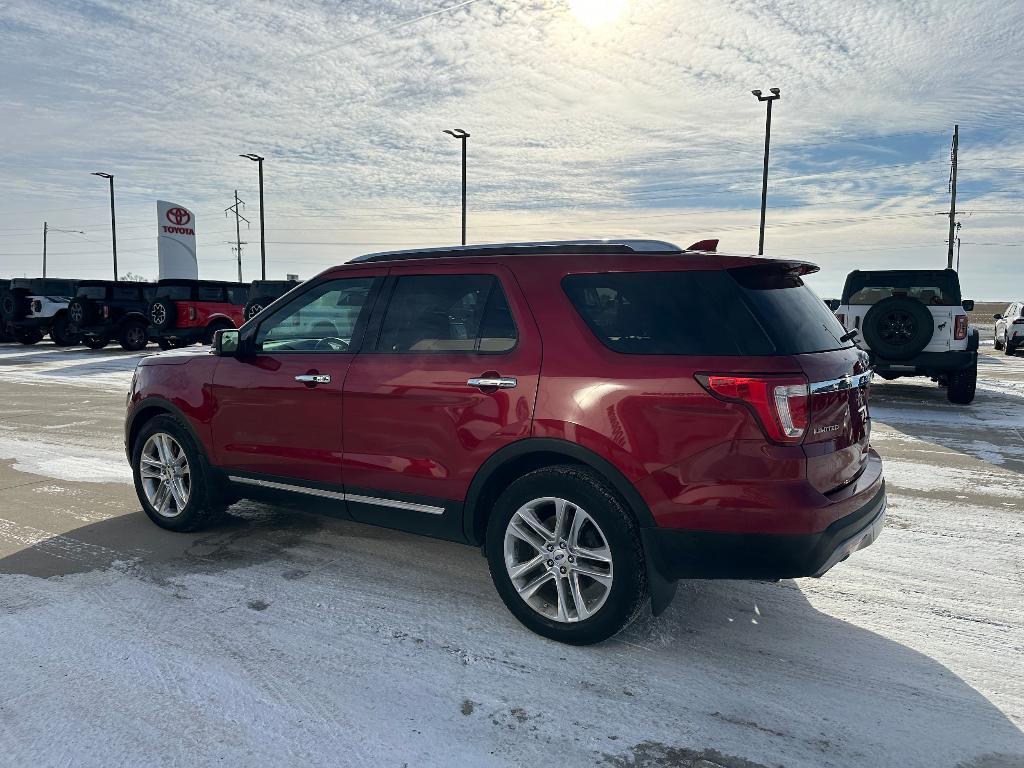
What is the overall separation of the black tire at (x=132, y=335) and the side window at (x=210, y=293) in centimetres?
272

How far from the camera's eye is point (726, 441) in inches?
120

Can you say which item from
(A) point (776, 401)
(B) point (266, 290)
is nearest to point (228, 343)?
(A) point (776, 401)

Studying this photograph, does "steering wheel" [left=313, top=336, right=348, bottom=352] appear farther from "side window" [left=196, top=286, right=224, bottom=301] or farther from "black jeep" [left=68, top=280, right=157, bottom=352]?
"black jeep" [left=68, top=280, right=157, bottom=352]

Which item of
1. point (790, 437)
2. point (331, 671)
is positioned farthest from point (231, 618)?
point (790, 437)

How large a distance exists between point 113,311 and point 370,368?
20.5 meters

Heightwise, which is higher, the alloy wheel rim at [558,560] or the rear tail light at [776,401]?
the rear tail light at [776,401]

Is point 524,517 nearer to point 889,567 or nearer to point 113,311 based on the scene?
point 889,567

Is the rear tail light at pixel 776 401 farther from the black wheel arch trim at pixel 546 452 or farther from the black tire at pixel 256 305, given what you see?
the black tire at pixel 256 305

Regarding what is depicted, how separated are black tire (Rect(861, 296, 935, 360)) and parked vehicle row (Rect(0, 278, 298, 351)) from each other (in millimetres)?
12970

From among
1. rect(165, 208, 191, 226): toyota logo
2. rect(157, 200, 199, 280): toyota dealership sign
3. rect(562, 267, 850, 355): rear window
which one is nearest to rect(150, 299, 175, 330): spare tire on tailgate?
rect(562, 267, 850, 355): rear window

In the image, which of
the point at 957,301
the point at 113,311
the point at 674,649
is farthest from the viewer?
the point at 113,311

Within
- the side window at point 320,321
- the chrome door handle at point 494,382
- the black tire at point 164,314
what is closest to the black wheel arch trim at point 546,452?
the chrome door handle at point 494,382

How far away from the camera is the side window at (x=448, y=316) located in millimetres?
3711

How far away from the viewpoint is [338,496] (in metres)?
4.25
